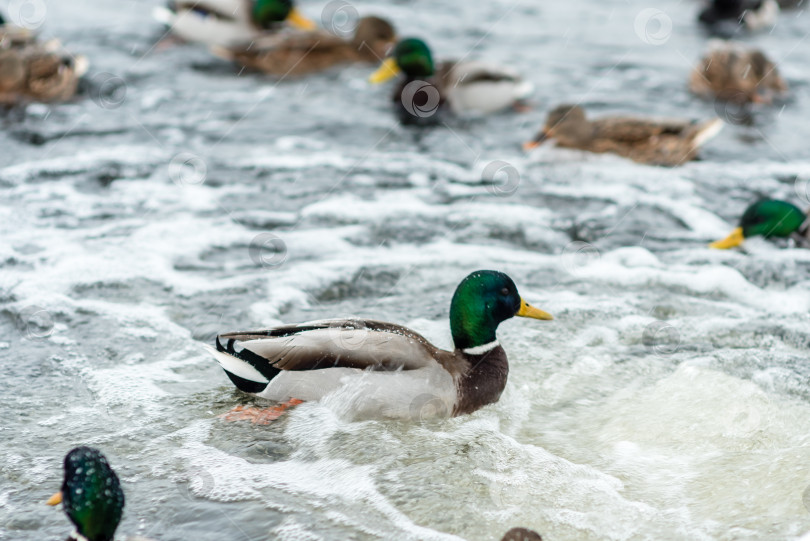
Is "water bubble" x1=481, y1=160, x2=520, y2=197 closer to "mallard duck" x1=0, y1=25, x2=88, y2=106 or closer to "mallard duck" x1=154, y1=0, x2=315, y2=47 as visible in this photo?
"mallard duck" x1=154, y1=0, x2=315, y2=47

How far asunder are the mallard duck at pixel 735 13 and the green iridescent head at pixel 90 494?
38.5 feet

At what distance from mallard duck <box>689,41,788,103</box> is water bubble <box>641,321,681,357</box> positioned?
5.43m

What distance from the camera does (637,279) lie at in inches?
276

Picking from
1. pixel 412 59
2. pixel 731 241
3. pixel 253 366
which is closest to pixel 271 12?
pixel 412 59

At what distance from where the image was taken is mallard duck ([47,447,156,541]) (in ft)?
11.6

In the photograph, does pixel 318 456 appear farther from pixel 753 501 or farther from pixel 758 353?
pixel 758 353

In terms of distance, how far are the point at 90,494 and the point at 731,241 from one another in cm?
549

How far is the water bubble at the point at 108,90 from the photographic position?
1046 centimetres

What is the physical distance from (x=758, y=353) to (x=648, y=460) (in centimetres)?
146

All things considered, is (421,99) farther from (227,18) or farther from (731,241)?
(731,241)

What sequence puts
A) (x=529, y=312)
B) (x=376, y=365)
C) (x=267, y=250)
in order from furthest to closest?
(x=267, y=250) → (x=529, y=312) → (x=376, y=365)

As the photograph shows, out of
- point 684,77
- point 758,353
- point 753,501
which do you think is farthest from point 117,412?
point 684,77

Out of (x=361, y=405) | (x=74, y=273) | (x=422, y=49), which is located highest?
(x=422, y=49)

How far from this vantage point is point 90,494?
11.6ft
